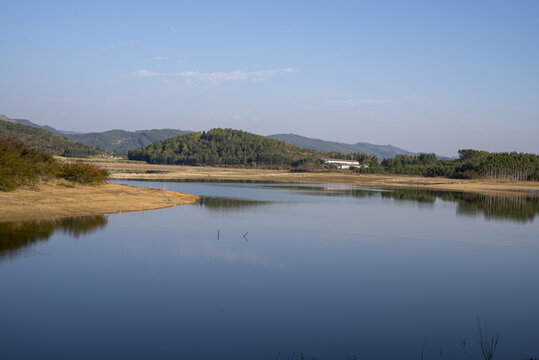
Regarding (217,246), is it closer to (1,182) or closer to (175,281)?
(175,281)

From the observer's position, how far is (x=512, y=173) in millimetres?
75375

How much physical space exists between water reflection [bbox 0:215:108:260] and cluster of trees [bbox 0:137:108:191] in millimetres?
5948

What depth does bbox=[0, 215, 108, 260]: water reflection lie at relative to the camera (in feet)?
49.0

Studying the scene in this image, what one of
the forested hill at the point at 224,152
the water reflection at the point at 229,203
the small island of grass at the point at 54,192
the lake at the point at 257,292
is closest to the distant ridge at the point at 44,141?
the forested hill at the point at 224,152

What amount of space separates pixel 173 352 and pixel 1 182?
65.1 ft

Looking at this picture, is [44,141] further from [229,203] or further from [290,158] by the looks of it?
[229,203]

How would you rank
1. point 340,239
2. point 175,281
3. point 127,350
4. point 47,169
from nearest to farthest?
1. point 127,350
2. point 175,281
3. point 340,239
4. point 47,169

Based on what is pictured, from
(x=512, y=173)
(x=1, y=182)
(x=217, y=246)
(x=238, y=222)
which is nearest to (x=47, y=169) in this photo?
(x=1, y=182)

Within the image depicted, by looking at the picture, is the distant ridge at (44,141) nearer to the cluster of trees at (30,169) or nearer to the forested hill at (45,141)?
the forested hill at (45,141)

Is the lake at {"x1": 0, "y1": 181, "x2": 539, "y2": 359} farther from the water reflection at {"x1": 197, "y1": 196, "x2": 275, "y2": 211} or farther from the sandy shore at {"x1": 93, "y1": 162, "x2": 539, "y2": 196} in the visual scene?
the sandy shore at {"x1": 93, "y1": 162, "x2": 539, "y2": 196}

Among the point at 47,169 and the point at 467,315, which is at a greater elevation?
the point at 47,169

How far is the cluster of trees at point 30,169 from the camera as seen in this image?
25127mm

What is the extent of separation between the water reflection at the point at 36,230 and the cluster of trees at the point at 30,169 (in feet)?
19.5

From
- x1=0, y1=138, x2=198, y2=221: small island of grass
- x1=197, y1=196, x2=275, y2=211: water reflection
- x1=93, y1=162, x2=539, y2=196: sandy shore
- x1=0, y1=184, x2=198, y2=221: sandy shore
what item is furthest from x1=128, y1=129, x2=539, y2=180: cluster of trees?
x1=0, y1=184, x2=198, y2=221: sandy shore
